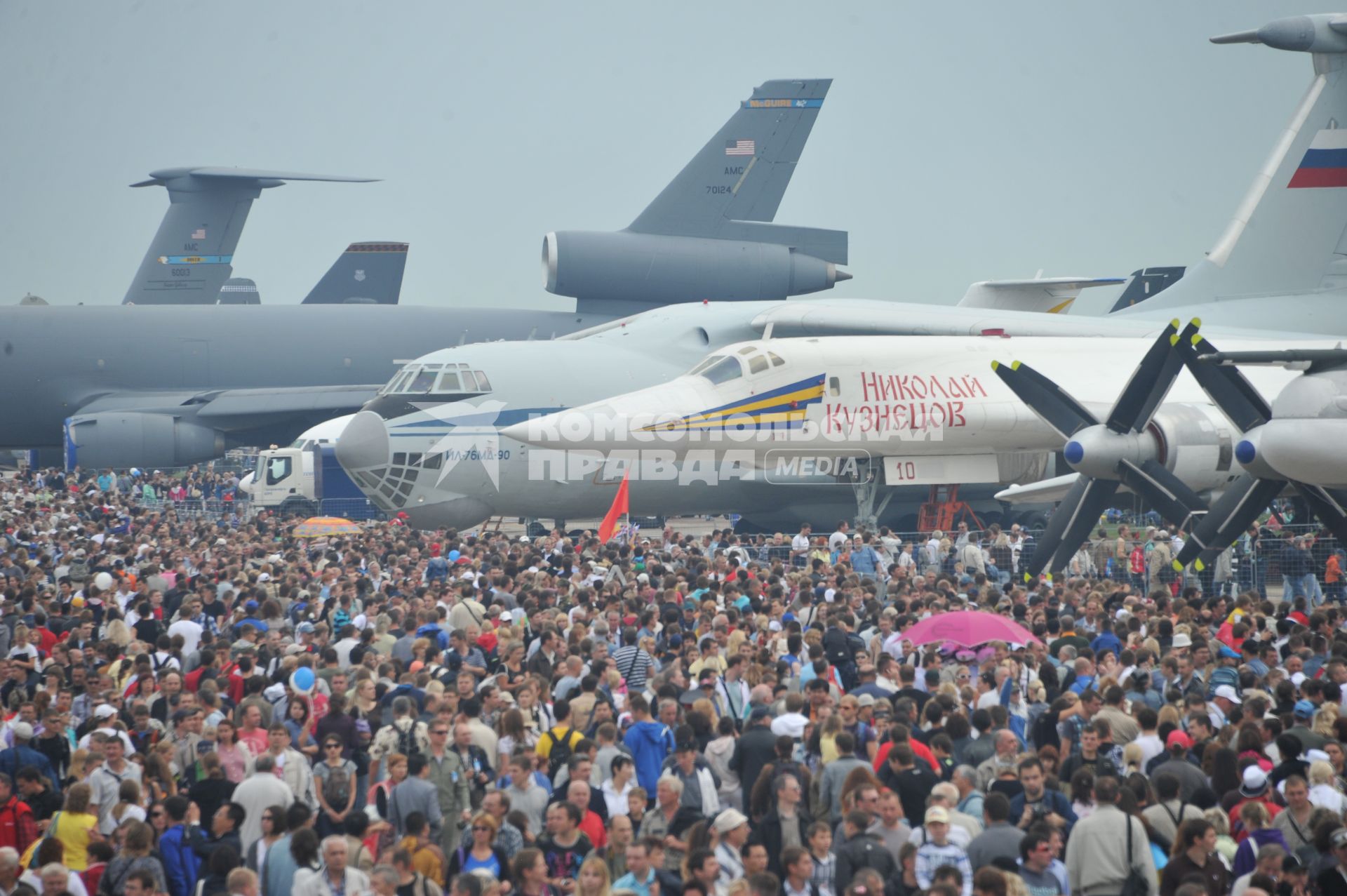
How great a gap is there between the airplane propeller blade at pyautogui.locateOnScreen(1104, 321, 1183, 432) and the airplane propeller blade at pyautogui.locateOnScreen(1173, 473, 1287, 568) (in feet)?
4.80

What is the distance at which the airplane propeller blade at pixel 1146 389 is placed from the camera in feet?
48.7

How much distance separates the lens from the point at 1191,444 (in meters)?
16.2

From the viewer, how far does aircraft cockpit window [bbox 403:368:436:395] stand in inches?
832

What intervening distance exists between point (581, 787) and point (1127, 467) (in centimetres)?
1027

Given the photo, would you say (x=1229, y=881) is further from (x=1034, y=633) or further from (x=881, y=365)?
(x=881, y=365)

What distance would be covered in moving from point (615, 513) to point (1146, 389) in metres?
7.26

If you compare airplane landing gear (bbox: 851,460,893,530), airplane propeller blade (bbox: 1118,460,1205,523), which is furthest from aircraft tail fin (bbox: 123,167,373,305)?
airplane propeller blade (bbox: 1118,460,1205,523)

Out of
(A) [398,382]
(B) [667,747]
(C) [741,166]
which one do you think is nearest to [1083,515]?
(B) [667,747]

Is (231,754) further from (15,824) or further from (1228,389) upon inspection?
(1228,389)

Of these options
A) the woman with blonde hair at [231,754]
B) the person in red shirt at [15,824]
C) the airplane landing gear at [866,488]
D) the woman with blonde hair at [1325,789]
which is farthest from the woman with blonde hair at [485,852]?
the airplane landing gear at [866,488]

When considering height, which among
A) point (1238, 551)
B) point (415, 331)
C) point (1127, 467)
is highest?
point (415, 331)

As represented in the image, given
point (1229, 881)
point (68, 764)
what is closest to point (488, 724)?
point (68, 764)

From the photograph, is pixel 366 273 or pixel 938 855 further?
pixel 366 273

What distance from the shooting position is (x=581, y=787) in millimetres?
6691
